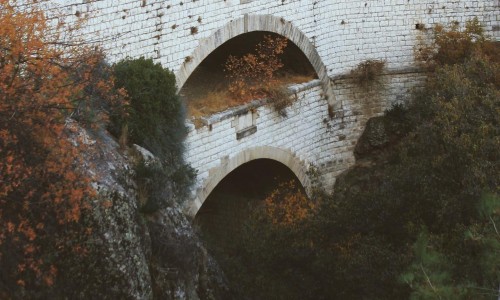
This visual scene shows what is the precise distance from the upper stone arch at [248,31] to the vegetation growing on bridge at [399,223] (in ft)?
10.3

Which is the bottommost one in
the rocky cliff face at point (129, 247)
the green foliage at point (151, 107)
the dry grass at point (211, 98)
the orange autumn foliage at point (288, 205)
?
the rocky cliff face at point (129, 247)

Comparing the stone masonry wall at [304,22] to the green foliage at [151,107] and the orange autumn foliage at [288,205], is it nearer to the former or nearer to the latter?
the green foliage at [151,107]

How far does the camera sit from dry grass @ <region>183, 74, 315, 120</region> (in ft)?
50.0

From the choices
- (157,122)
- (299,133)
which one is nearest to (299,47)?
(299,133)

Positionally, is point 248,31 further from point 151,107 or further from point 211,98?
point 151,107

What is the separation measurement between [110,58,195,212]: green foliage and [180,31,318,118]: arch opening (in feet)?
4.68

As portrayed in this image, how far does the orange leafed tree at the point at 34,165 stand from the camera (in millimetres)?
9000

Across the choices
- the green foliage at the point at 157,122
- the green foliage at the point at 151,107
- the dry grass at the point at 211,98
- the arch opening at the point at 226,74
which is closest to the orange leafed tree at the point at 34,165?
the green foliage at the point at 157,122

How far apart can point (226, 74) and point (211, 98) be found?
1824mm

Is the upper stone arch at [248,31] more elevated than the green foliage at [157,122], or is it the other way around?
the upper stone arch at [248,31]

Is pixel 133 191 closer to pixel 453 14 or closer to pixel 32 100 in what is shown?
pixel 32 100

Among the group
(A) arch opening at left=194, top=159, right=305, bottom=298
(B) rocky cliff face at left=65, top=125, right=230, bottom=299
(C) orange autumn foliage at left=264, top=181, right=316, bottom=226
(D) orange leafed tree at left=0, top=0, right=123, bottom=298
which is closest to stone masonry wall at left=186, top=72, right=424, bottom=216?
(C) orange autumn foliage at left=264, top=181, right=316, bottom=226

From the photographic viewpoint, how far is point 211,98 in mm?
15789

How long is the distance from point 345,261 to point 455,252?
6.17 ft
